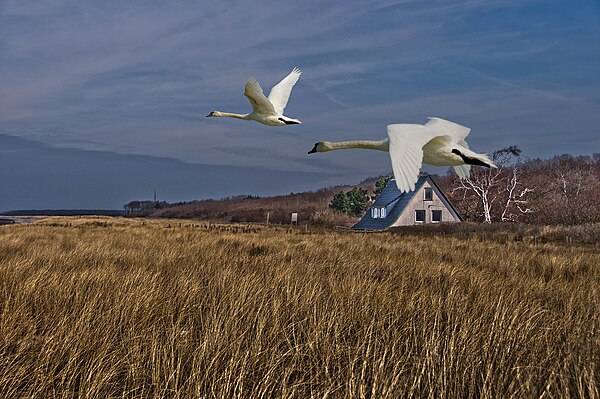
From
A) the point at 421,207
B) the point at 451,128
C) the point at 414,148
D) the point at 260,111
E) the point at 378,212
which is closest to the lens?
the point at 414,148

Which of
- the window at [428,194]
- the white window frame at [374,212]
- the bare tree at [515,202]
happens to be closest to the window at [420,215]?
the window at [428,194]

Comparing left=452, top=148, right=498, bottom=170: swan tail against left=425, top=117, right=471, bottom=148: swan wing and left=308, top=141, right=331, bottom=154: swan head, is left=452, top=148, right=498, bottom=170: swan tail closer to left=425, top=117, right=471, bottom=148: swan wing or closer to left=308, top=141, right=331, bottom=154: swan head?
left=425, top=117, right=471, bottom=148: swan wing

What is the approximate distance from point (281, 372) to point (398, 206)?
27936 mm

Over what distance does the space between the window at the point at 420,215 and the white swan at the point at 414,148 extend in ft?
96.3

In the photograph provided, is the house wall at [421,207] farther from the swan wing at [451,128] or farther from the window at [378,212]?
the swan wing at [451,128]

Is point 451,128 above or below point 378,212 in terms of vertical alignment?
below

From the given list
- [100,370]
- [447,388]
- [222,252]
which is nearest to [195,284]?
[100,370]

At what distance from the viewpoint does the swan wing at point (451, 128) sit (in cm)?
169

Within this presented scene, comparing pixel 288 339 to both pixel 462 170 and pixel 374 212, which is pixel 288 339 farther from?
pixel 374 212

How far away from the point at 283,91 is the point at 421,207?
2771 cm

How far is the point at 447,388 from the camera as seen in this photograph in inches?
105

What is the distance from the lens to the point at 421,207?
99.2ft

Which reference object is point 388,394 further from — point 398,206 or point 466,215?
point 466,215

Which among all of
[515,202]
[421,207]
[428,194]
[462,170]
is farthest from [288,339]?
[515,202]
